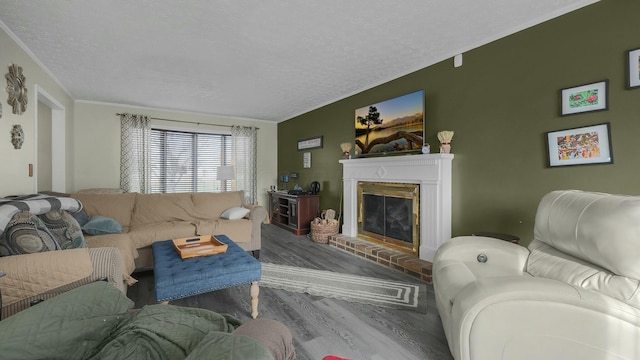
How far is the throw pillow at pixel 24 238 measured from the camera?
1.54 metres

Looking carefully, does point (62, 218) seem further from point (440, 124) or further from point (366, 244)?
point (440, 124)

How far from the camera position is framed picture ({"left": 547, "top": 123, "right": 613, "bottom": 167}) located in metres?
2.09

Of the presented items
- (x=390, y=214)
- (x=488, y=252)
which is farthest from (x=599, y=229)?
(x=390, y=214)

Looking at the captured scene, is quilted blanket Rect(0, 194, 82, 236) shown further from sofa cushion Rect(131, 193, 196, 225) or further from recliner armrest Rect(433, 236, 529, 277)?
recliner armrest Rect(433, 236, 529, 277)

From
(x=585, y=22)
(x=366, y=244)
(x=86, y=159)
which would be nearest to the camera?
(x=585, y=22)

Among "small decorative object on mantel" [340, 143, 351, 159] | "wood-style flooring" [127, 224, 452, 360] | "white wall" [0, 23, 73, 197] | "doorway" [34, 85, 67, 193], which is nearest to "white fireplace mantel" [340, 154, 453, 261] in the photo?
"wood-style flooring" [127, 224, 452, 360]

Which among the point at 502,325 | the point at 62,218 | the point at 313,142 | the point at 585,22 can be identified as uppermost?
the point at 585,22

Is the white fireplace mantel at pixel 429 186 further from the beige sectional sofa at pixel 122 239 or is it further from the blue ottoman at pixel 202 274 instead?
the blue ottoman at pixel 202 274

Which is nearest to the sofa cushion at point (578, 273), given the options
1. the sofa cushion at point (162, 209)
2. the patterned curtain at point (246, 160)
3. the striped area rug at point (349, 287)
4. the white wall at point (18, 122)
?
the striped area rug at point (349, 287)

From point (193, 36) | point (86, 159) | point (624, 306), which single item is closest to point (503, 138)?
point (624, 306)

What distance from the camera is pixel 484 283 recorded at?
4.12 feet

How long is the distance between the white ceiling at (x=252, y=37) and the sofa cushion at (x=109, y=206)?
5.29ft

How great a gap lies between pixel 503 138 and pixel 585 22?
102 centimetres

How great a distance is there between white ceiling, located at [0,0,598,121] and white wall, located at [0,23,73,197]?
130mm
